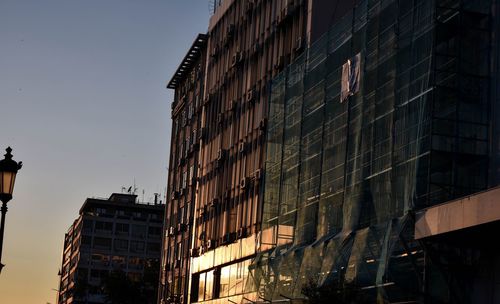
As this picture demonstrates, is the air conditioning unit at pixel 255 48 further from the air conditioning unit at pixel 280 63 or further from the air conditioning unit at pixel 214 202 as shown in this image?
the air conditioning unit at pixel 214 202

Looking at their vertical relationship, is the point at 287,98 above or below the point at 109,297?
above

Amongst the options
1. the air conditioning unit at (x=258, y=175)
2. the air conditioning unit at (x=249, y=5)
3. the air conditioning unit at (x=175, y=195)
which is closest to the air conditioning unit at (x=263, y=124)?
the air conditioning unit at (x=258, y=175)

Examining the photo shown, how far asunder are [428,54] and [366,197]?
22.7 ft

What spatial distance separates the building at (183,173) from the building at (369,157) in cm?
1564

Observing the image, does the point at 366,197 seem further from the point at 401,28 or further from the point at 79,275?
the point at 79,275

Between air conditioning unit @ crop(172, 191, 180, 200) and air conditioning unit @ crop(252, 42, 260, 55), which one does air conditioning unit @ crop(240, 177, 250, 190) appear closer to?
air conditioning unit @ crop(252, 42, 260, 55)

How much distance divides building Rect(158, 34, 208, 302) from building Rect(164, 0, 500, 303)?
15.6 meters

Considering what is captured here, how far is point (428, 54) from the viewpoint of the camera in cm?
3634

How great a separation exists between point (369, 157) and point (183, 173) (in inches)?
1824

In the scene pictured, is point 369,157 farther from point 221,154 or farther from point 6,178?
point 221,154

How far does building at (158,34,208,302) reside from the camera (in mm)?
79562

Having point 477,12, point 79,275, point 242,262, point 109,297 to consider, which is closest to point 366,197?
point 477,12

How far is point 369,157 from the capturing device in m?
40.8

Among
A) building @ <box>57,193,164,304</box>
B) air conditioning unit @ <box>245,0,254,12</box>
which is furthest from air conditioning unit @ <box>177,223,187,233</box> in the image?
building @ <box>57,193,164,304</box>
